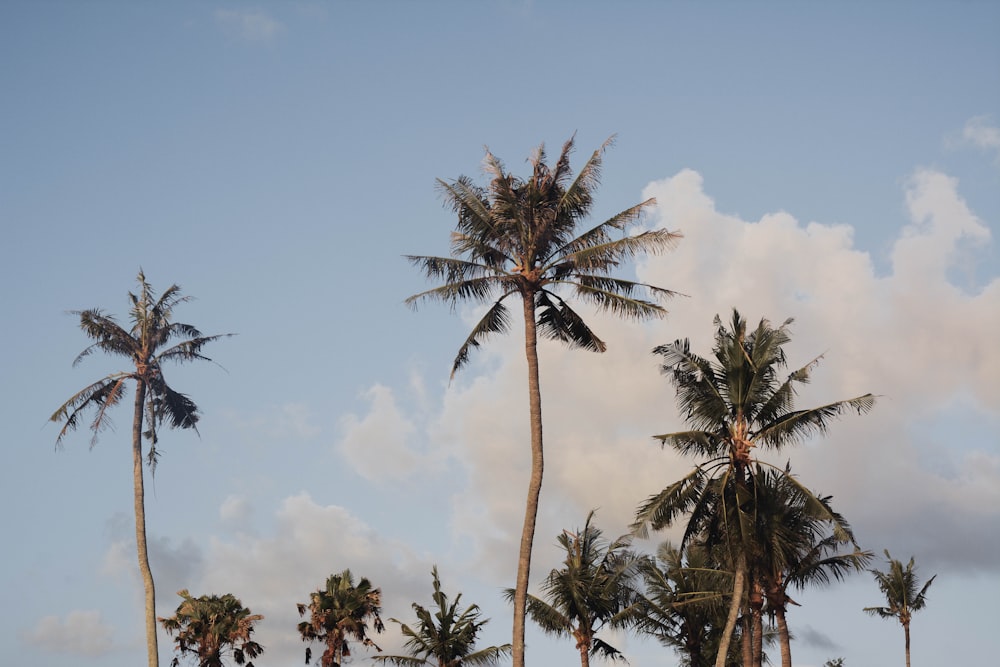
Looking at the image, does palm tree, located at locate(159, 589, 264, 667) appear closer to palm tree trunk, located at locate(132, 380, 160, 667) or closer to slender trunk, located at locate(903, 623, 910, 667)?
palm tree trunk, located at locate(132, 380, 160, 667)

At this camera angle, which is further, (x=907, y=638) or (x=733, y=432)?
(x=907, y=638)

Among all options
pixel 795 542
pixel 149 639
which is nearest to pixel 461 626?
pixel 149 639

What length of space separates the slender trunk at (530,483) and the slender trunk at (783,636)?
1110cm

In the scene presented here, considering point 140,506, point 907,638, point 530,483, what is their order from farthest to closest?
point 907,638
point 140,506
point 530,483

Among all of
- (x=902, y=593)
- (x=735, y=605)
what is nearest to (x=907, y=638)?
(x=902, y=593)

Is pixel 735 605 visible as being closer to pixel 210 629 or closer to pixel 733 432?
pixel 733 432

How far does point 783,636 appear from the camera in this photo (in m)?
45.4

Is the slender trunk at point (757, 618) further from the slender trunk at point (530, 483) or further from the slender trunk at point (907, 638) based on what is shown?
the slender trunk at point (907, 638)

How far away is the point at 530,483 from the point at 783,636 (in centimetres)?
1395

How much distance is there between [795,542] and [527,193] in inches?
614

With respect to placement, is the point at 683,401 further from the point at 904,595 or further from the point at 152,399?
the point at 904,595

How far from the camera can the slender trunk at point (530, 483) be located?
35938mm

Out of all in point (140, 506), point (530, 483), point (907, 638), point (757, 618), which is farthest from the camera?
point (907, 638)

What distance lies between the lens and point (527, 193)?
132ft
